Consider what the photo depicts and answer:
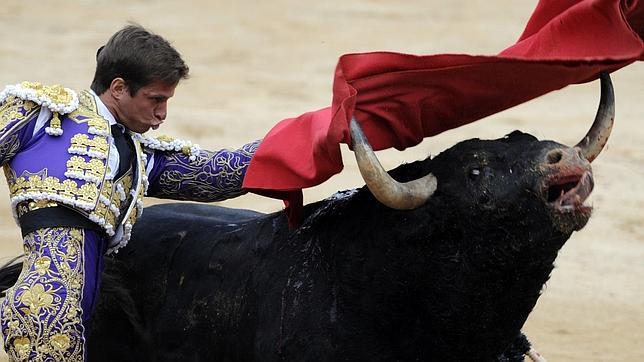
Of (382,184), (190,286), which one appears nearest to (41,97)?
(190,286)

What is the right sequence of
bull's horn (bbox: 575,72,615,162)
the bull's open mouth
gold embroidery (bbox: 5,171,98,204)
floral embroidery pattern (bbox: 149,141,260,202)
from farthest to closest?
floral embroidery pattern (bbox: 149,141,260,202)
bull's horn (bbox: 575,72,615,162)
gold embroidery (bbox: 5,171,98,204)
the bull's open mouth

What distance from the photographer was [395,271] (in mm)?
3898

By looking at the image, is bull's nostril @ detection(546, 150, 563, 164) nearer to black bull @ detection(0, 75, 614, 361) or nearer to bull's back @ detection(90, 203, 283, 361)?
black bull @ detection(0, 75, 614, 361)

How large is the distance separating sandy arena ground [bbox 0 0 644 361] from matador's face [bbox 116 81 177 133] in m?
2.87

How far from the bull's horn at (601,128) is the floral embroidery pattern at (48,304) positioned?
4.86 feet

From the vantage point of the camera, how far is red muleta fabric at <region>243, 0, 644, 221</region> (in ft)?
12.9

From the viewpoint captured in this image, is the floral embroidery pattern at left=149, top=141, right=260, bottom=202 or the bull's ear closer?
the bull's ear

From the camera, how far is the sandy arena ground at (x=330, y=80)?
7137 millimetres

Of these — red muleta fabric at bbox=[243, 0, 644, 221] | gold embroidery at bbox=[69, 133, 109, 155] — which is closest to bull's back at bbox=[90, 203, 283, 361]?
red muleta fabric at bbox=[243, 0, 644, 221]

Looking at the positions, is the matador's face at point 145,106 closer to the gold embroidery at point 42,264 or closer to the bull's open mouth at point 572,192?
the gold embroidery at point 42,264

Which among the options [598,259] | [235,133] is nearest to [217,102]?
[235,133]

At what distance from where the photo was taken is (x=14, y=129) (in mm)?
3898

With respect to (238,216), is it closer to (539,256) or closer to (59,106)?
(59,106)

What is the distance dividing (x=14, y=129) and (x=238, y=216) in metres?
1.20
